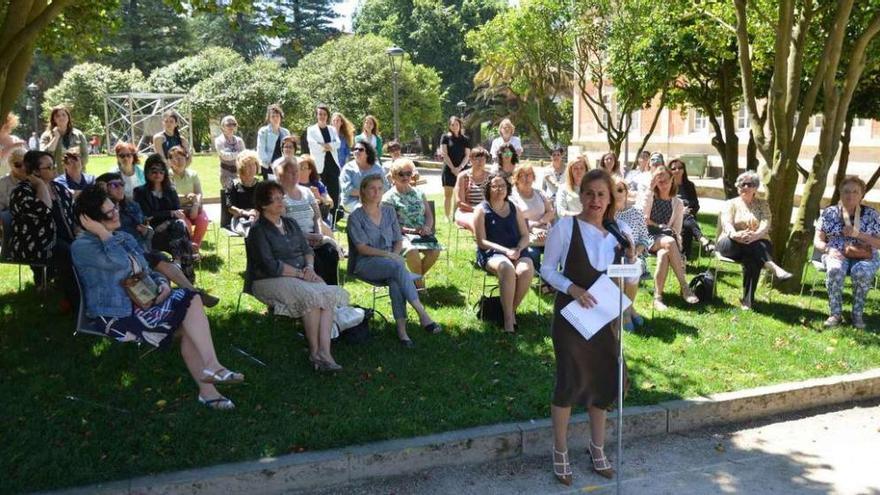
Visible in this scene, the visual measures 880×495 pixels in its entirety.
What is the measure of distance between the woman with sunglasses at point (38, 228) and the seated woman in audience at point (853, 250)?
24.2 ft

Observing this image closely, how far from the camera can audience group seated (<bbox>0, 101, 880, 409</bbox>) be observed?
211 inches

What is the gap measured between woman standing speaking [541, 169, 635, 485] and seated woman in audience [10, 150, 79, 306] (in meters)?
4.56

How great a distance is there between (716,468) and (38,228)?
609 centimetres

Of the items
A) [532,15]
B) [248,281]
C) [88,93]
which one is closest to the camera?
Answer: [248,281]

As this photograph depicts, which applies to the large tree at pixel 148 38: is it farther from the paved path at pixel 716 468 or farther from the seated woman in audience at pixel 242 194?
the paved path at pixel 716 468

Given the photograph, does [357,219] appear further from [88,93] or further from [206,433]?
[88,93]

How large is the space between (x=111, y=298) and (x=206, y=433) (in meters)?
1.21

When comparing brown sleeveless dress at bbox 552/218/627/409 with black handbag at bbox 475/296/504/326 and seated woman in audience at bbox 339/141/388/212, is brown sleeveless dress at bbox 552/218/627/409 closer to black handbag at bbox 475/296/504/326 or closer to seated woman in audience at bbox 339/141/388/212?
black handbag at bbox 475/296/504/326

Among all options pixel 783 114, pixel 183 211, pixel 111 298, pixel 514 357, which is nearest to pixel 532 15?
pixel 783 114

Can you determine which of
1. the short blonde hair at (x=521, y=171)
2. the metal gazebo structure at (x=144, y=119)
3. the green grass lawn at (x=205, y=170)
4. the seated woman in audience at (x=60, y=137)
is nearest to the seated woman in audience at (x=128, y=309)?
the short blonde hair at (x=521, y=171)

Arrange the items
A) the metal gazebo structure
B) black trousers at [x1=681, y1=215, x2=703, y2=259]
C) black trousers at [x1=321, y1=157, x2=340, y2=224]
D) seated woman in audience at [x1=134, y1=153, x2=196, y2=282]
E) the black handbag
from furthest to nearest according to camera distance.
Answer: the metal gazebo structure, black trousers at [x1=321, y1=157, x2=340, y2=224], black trousers at [x1=681, y1=215, x2=703, y2=259], seated woman in audience at [x1=134, y1=153, x2=196, y2=282], the black handbag

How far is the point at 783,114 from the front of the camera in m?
8.88

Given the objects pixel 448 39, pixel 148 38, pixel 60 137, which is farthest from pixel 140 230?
pixel 148 38

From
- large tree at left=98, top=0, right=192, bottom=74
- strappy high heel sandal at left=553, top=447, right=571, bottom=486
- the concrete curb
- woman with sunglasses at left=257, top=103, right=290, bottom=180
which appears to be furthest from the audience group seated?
large tree at left=98, top=0, right=192, bottom=74
